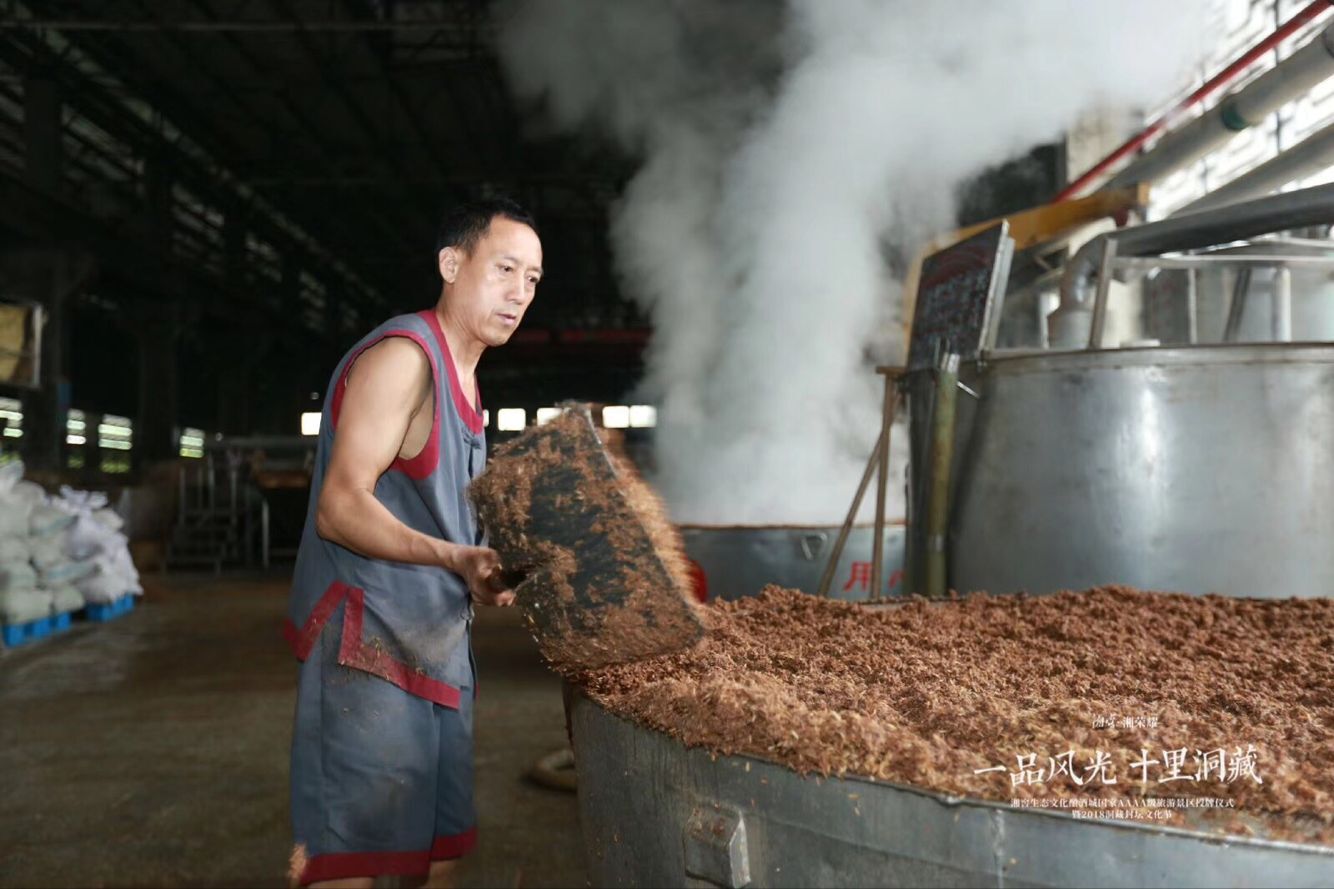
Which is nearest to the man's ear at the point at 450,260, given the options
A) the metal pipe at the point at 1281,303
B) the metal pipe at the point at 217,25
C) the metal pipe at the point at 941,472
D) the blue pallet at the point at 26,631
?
the metal pipe at the point at 941,472

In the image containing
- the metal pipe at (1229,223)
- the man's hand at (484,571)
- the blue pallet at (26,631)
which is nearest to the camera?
the man's hand at (484,571)

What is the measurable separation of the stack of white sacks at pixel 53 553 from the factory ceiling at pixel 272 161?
142 inches

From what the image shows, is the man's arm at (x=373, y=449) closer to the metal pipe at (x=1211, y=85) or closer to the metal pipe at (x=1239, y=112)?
the metal pipe at (x=1211, y=85)

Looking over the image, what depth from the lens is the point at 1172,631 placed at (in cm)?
159

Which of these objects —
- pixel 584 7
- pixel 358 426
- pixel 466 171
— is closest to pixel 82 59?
pixel 466 171

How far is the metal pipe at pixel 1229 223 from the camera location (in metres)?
3.24

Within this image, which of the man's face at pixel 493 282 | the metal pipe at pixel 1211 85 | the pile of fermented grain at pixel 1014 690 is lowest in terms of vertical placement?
the pile of fermented grain at pixel 1014 690

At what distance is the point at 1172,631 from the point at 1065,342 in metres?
3.21

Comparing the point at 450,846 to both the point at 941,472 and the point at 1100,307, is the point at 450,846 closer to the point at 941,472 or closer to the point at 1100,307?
the point at 941,472

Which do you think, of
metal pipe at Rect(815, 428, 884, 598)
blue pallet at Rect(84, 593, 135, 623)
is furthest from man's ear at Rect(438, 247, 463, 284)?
blue pallet at Rect(84, 593, 135, 623)

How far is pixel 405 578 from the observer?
160cm

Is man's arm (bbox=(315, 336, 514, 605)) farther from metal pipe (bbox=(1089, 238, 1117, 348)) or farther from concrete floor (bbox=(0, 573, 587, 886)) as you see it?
metal pipe (bbox=(1089, 238, 1117, 348))

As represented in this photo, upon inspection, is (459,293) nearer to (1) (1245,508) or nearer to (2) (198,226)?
(1) (1245,508)

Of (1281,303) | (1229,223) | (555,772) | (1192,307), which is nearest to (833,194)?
(1192,307)
